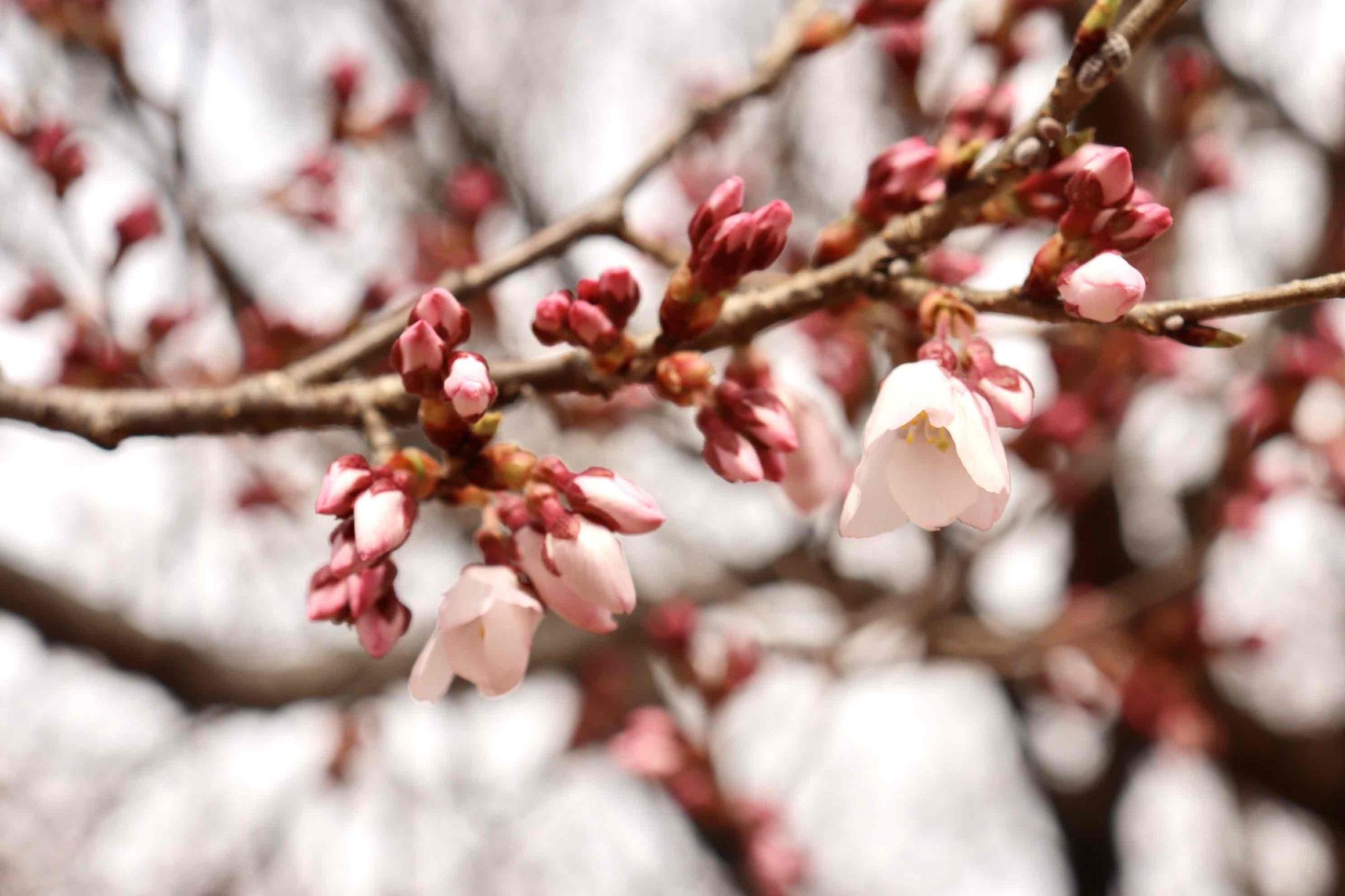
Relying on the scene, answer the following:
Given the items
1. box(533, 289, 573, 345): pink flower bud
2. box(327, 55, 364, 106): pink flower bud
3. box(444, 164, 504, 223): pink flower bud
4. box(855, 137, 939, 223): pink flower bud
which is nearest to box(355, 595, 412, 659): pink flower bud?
box(533, 289, 573, 345): pink flower bud

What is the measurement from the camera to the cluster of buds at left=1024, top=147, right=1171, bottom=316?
789 mm

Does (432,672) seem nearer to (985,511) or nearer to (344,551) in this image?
(344,551)

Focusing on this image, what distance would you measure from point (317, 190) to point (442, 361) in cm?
218

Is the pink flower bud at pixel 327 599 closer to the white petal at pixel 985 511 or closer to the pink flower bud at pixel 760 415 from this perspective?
the pink flower bud at pixel 760 415

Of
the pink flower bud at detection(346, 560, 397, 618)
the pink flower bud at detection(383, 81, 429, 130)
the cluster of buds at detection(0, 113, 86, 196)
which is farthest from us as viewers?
the pink flower bud at detection(383, 81, 429, 130)

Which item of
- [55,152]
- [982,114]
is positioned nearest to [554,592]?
[982,114]

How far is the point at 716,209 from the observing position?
958mm

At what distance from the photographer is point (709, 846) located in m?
3.21

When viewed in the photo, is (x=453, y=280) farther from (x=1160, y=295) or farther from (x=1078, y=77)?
(x=1160, y=295)

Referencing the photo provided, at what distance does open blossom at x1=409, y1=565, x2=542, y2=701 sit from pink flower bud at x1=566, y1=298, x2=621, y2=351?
0.86ft

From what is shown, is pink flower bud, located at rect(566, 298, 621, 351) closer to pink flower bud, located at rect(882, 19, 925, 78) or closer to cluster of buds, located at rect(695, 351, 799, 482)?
cluster of buds, located at rect(695, 351, 799, 482)

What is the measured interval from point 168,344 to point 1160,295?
9.41 feet

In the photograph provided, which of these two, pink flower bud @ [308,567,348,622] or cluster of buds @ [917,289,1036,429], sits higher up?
cluster of buds @ [917,289,1036,429]

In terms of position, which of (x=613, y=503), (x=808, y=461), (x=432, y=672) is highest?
(x=613, y=503)
